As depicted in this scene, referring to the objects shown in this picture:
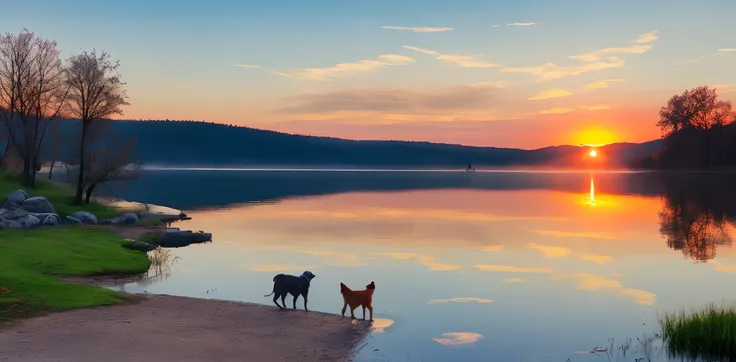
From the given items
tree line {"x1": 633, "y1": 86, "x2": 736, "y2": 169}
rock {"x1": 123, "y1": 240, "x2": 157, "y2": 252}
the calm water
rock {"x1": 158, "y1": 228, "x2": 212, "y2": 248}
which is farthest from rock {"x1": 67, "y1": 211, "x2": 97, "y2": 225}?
tree line {"x1": 633, "y1": 86, "x2": 736, "y2": 169}

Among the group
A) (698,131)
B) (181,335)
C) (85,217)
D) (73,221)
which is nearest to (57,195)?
(85,217)

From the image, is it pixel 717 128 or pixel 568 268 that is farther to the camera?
pixel 717 128

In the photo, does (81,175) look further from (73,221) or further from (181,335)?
(181,335)

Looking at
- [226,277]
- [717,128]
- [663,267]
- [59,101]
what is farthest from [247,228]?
[717,128]

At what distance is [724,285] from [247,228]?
124 feet

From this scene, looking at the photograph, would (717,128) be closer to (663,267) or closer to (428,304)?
(663,267)

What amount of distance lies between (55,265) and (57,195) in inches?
1427

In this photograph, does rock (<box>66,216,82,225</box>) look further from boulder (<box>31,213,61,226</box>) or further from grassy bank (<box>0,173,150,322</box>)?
grassy bank (<box>0,173,150,322</box>)

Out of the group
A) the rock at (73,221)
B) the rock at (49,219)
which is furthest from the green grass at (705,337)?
the rock at (73,221)

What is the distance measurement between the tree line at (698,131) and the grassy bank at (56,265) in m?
150

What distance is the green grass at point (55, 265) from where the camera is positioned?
67.9ft

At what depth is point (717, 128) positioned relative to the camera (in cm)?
15612

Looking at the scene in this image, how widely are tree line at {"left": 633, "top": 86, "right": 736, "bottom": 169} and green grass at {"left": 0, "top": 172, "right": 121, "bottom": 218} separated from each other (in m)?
144

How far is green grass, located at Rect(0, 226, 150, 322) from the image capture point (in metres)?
20.7
